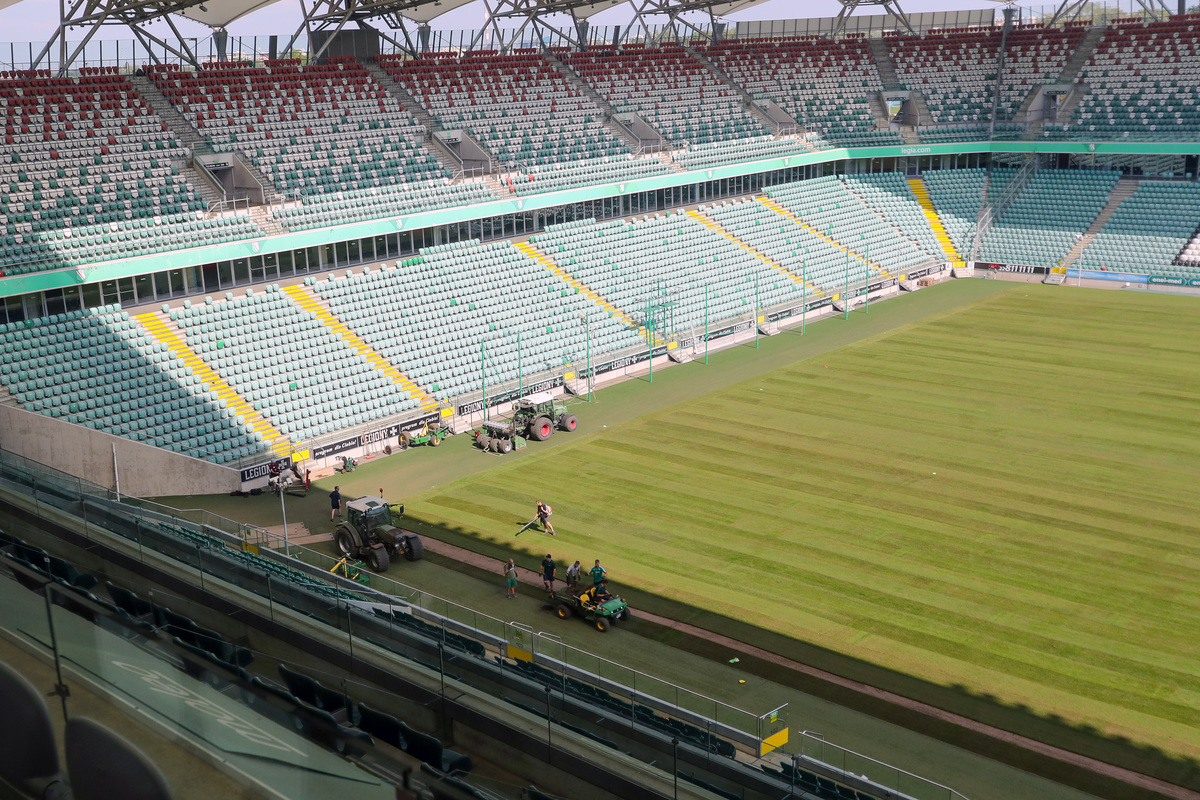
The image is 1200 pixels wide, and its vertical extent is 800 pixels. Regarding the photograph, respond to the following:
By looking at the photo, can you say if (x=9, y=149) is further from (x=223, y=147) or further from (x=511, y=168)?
(x=511, y=168)

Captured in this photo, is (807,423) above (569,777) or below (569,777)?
below

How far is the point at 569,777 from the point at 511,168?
1504 inches

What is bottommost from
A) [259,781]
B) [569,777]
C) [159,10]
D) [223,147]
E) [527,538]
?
[527,538]

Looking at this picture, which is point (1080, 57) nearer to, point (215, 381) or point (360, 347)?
point (360, 347)

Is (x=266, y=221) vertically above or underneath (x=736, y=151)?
underneath

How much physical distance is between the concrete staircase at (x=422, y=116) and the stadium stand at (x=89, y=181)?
10934mm

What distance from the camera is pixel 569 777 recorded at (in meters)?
12.0

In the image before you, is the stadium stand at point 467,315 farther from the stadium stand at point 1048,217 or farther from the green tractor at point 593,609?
the stadium stand at point 1048,217

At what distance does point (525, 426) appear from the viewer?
33.8 metres

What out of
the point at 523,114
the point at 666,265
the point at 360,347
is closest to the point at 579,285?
the point at 666,265

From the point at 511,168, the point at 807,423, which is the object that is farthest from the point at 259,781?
the point at 511,168

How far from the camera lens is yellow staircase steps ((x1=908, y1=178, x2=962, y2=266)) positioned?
5825 cm

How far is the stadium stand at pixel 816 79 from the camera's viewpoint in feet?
203

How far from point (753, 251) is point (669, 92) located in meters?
13.1
